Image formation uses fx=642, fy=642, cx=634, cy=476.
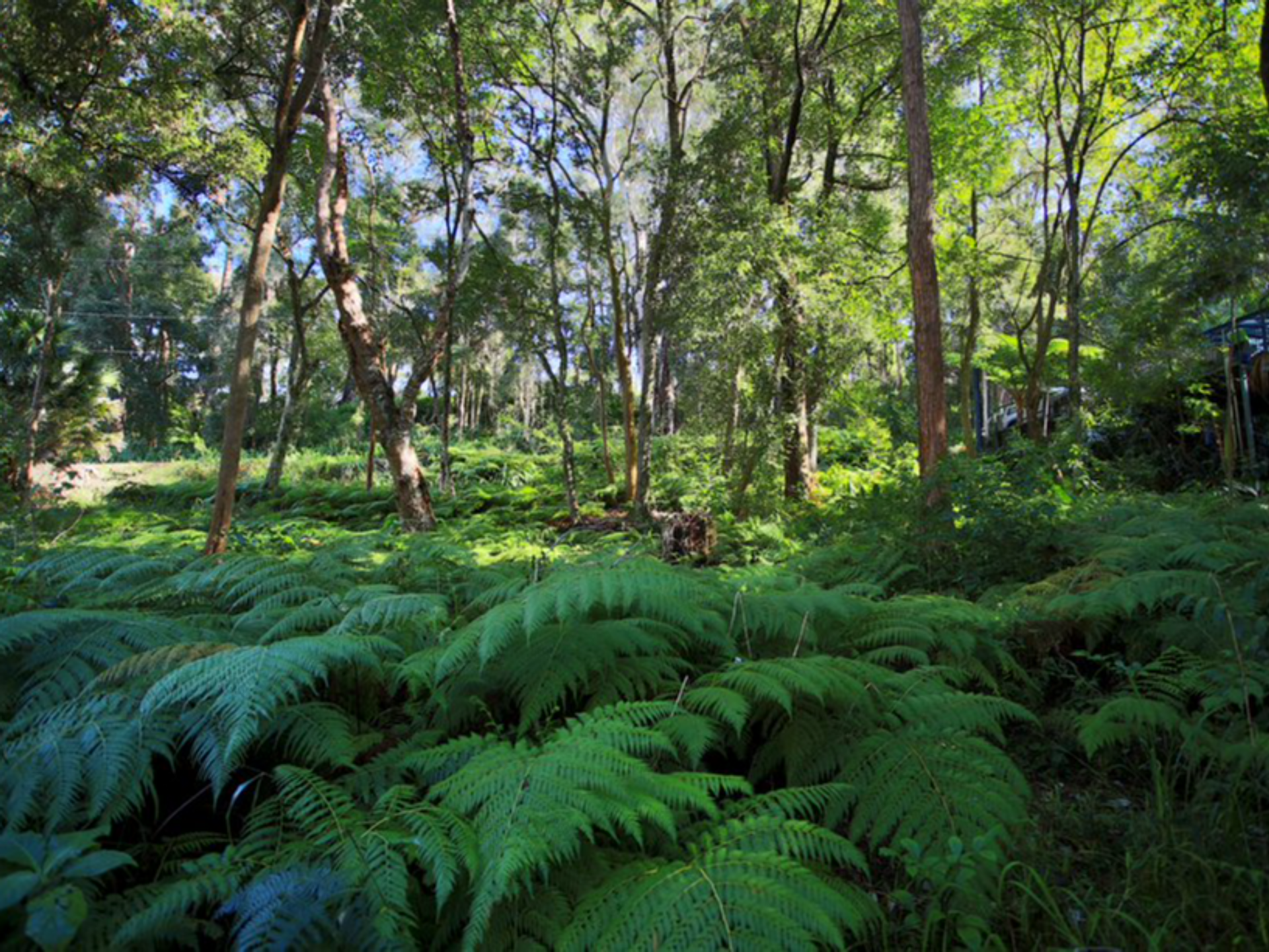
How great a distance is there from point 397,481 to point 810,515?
5.49 meters

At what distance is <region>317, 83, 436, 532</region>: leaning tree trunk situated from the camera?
7543mm

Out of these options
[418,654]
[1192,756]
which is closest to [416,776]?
[418,654]

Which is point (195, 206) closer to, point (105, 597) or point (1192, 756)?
point (105, 597)

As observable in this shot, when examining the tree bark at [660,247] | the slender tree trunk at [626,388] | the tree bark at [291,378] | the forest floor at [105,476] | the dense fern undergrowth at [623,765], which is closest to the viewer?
the dense fern undergrowth at [623,765]

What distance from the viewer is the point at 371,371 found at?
773cm

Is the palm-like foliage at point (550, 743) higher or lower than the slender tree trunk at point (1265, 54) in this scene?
lower

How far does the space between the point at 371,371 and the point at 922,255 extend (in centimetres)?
638

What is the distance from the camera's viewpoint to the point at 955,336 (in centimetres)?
2478

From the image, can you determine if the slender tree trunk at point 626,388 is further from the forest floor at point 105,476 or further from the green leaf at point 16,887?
the forest floor at point 105,476

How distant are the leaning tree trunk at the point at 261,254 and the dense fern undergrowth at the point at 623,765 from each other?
159 inches

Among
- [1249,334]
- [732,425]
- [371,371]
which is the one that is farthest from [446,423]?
[1249,334]

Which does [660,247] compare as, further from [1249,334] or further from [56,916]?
[1249,334]

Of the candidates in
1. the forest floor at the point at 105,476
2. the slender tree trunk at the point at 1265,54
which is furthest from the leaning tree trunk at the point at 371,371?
the forest floor at the point at 105,476

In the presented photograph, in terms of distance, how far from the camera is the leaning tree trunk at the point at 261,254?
264 inches
